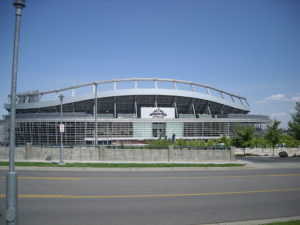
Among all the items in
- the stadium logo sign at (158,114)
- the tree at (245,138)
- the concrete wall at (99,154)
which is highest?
the stadium logo sign at (158,114)

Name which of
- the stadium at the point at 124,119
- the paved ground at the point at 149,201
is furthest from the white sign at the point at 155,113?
the paved ground at the point at 149,201

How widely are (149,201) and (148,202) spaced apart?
139 millimetres

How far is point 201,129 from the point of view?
61.0 metres

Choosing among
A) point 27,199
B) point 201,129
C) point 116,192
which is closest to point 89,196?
point 116,192

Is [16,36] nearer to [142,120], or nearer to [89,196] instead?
[89,196]

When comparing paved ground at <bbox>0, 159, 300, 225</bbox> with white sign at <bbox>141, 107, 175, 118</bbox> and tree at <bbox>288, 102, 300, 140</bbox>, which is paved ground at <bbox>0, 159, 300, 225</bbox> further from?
white sign at <bbox>141, 107, 175, 118</bbox>

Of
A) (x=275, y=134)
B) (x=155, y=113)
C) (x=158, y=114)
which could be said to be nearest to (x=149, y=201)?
(x=275, y=134)

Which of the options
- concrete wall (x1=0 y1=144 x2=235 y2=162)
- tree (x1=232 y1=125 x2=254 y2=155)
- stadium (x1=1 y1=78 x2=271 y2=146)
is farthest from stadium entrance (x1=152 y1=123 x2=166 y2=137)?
concrete wall (x1=0 y1=144 x2=235 y2=162)

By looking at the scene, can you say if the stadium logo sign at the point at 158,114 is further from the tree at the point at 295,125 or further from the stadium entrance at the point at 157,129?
the tree at the point at 295,125

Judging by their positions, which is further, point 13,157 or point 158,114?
point 158,114

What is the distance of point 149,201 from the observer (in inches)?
350

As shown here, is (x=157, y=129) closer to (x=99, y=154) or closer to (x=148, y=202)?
(x=99, y=154)

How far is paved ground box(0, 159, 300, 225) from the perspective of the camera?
702 centimetres

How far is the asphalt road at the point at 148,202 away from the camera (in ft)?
23.0
